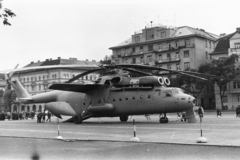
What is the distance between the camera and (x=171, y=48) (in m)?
87.9

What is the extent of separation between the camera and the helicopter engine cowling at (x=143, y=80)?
28.8 metres

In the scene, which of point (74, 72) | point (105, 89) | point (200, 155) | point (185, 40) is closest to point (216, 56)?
point (185, 40)

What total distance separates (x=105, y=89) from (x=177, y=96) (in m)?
7.04

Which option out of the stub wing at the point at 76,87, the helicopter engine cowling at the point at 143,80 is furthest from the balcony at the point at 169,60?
the helicopter engine cowling at the point at 143,80

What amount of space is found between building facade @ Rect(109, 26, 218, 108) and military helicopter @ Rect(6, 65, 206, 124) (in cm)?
5425

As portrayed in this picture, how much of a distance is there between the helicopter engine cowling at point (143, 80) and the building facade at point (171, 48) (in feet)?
182

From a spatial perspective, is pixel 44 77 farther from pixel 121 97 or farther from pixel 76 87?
pixel 121 97

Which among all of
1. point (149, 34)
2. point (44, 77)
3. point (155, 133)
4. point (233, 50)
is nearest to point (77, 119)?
point (155, 133)

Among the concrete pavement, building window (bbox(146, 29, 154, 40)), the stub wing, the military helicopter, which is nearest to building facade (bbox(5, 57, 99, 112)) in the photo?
building window (bbox(146, 29, 154, 40))

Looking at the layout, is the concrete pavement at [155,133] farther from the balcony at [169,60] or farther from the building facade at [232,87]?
the balcony at [169,60]

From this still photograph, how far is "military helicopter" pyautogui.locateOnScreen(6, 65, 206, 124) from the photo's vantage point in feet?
92.4

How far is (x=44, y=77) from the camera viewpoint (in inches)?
4345

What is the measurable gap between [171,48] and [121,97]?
59989 mm

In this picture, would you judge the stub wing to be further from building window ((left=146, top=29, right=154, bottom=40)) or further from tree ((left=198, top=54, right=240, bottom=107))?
building window ((left=146, top=29, right=154, bottom=40))
